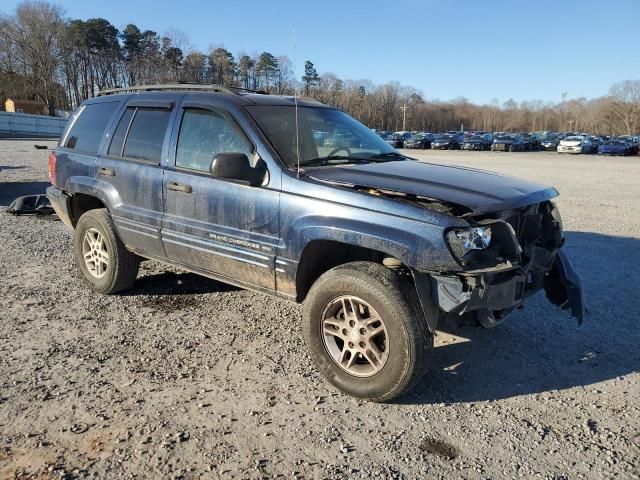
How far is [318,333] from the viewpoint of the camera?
11.7 ft

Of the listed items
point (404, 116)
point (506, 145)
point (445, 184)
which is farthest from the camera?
point (404, 116)

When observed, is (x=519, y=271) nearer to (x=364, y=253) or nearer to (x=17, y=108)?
(x=364, y=253)

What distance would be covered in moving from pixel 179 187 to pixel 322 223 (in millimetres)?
1498

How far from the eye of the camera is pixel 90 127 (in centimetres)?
538

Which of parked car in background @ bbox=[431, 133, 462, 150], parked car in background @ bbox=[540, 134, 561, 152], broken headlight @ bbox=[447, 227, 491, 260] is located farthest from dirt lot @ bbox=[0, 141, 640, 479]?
parked car in background @ bbox=[540, 134, 561, 152]

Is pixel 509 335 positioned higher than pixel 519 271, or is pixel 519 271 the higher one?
pixel 519 271

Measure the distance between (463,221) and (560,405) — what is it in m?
1.43

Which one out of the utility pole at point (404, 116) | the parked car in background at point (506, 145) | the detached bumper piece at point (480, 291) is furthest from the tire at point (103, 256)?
the utility pole at point (404, 116)

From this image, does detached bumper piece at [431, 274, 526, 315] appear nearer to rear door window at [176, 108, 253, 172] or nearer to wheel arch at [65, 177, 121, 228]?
rear door window at [176, 108, 253, 172]

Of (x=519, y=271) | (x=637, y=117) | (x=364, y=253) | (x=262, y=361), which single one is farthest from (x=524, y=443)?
(x=637, y=117)

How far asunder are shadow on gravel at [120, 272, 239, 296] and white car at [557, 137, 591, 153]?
158ft

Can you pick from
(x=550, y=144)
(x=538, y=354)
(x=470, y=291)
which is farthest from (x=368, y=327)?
(x=550, y=144)

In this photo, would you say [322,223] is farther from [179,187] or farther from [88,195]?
[88,195]

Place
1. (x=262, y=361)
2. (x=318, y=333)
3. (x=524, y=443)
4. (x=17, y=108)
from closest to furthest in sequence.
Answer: (x=524, y=443) → (x=318, y=333) → (x=262, y=361) → (x=17, y=108)
